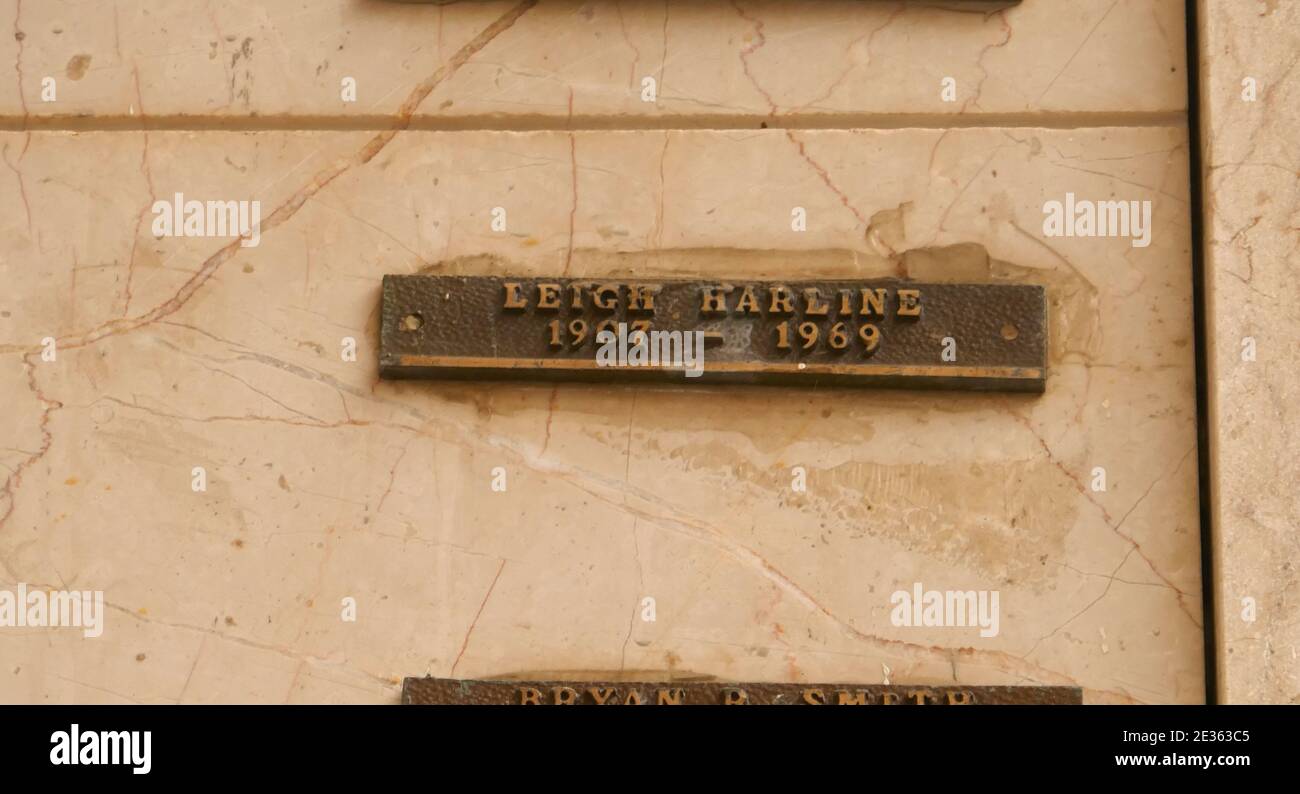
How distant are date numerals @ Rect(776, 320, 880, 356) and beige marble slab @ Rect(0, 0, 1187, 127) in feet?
2.05

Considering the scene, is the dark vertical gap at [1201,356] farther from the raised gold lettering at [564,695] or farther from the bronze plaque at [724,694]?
the raised gold lettering at [564,695]

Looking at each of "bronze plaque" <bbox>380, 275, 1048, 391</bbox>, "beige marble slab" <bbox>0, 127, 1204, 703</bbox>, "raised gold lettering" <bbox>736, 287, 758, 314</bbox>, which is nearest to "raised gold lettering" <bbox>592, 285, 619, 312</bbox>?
"bronze plaque" <bbox>380, 275, 1048, 391</bbox>

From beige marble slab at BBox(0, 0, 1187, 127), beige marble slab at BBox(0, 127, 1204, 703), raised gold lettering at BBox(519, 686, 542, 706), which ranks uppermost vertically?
beige marble slab at BBox(0, 0, 1187, 127)

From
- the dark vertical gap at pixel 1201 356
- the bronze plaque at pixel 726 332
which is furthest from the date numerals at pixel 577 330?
the dark vertical gap at pixel 1201 356

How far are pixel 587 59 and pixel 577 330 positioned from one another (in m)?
0.82

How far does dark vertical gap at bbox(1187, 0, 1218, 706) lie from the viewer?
12.0 feet

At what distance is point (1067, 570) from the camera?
145 inches

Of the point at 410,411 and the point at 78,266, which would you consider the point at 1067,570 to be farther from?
the point at 78,266

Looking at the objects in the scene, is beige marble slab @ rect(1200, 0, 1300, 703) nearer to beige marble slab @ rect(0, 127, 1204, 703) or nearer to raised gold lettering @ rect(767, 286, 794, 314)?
beige marble slab @ rect(0, 127, 1204, 703)

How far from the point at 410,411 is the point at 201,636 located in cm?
81

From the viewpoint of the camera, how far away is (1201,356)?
3783mm

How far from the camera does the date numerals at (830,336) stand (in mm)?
3699

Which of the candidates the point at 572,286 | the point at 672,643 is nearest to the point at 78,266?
the point at 572,286

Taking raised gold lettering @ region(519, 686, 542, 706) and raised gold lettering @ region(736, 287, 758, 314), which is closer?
raised gold lettering @ region(519, 686, 542, 706)
